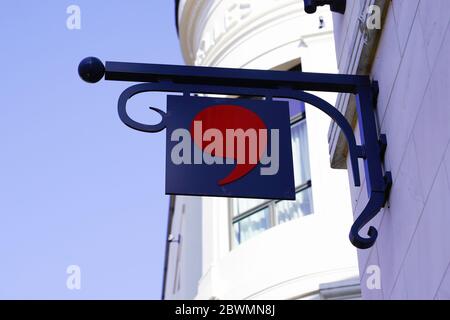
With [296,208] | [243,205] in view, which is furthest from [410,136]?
[243,205]

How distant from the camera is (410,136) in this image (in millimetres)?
4715

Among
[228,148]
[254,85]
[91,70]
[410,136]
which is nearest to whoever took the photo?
[410,136]

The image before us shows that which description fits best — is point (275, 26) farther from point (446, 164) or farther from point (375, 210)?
point (446, 164)

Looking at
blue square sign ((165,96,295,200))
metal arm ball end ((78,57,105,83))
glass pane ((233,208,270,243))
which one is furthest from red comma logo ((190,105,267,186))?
glass pane ((233,208,270,243))

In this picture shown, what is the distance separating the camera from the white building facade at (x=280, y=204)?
436 inches

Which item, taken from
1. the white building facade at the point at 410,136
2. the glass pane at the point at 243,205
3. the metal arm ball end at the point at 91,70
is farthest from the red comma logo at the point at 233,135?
the glass pane at the point at 243,205

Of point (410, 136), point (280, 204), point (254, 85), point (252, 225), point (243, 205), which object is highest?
point (243, 205)

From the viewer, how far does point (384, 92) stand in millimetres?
5266

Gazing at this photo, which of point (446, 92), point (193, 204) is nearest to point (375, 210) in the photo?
point (446, 92)

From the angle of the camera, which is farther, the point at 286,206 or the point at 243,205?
the point at 243,205

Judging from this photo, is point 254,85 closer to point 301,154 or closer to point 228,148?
point 228,148

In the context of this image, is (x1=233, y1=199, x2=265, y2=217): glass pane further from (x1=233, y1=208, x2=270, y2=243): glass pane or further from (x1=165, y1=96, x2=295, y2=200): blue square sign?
(x1=165, y1=96, x2=295, y2=200): blue square sign

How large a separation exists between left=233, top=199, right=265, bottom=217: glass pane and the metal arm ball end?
7.41 m

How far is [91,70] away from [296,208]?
703cm
